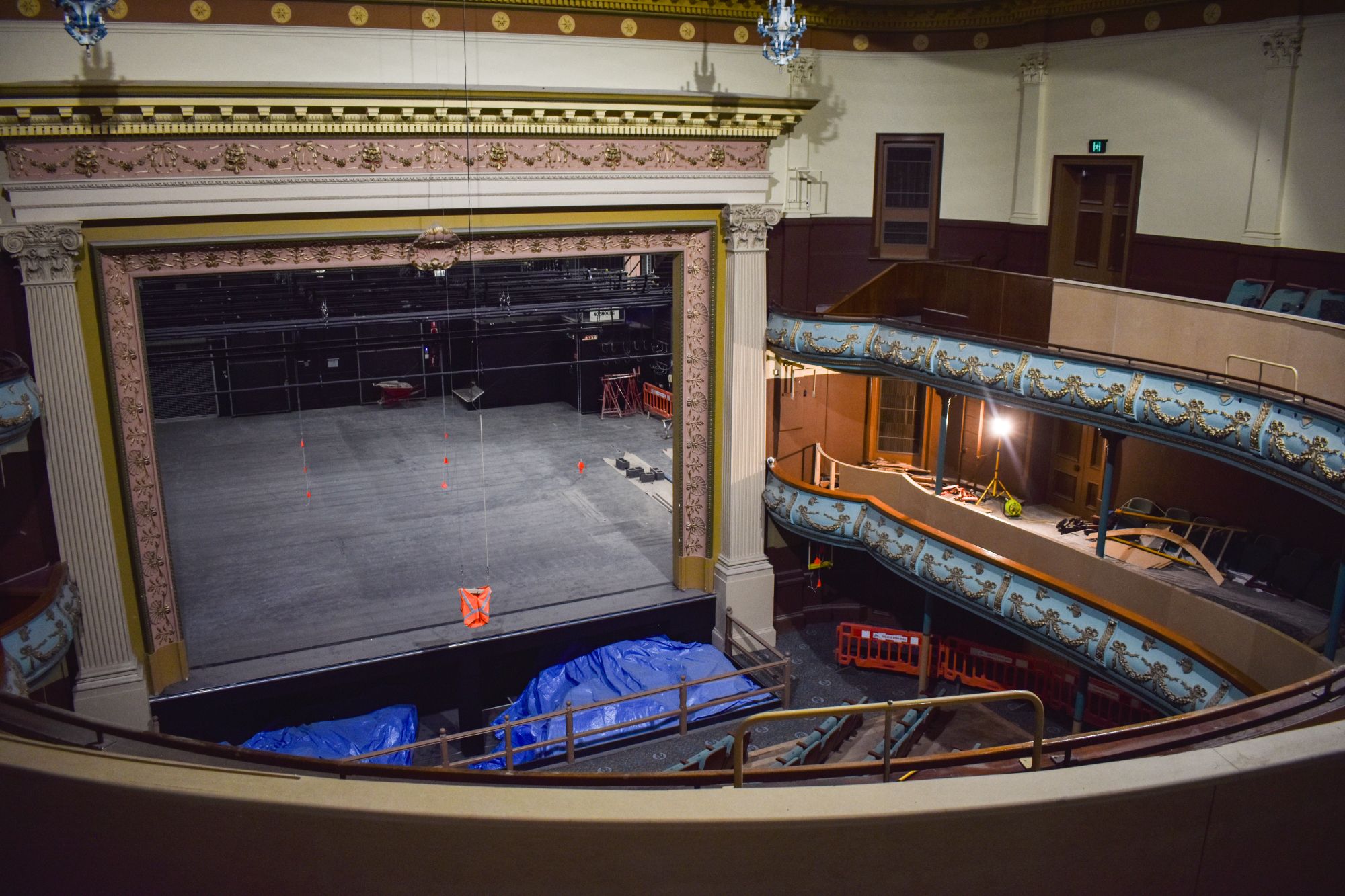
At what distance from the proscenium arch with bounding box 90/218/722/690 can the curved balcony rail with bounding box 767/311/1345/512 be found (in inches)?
53.9

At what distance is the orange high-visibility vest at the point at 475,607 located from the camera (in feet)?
45.2

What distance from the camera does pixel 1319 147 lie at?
1238 centimetres

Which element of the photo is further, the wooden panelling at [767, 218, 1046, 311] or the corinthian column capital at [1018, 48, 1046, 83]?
the wooden panelling at [767, 218, 1046, 311]

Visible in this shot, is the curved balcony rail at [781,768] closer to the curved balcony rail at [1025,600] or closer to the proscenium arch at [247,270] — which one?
the curved balcony rail at [1025,600]

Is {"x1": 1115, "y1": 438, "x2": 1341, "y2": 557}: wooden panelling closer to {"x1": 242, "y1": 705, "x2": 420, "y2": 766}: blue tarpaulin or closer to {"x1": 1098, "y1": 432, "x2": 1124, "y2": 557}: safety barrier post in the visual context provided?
{"x1": 1098, "y1": 432, "x2": 1124, "y2": 557}: safety barrier post

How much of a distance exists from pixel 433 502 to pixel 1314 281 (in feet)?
46.4

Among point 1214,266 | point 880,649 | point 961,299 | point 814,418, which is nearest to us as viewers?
point 1214,266

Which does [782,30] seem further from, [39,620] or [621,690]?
[39,620]

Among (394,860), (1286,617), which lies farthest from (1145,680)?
(394,860)

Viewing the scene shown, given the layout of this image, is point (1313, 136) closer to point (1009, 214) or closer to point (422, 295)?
point (1009, 214)

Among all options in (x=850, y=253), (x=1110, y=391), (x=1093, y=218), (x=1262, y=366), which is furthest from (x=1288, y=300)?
(x=850, y=253)

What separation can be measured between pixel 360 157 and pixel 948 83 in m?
9.03

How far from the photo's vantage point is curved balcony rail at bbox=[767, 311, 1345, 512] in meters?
10.0

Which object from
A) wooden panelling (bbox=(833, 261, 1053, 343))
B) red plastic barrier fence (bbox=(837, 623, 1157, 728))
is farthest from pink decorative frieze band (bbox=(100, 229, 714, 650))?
red plastic barrier fence (bbox=(837, 623, 1157, 728))
